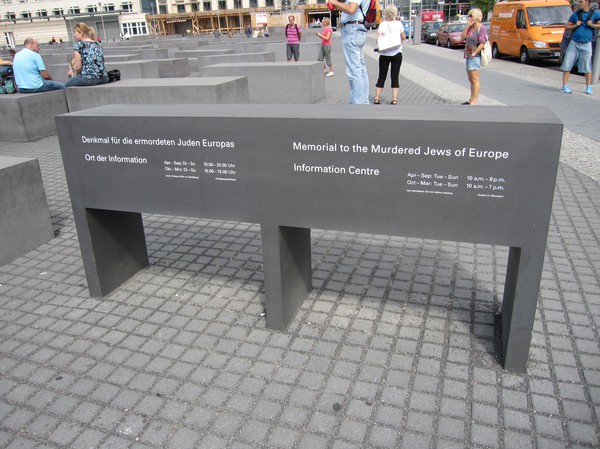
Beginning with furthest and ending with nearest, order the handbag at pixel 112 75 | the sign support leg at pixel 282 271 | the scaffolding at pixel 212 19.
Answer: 1. the scaffolding at pixel 212 19
2. the handbag at pixel 112 75
3. the sign support leg at pixel 282 271

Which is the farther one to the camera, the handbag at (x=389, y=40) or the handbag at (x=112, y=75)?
the handbag at (x=112, y=75)

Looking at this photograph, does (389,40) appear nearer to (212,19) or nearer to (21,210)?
(21,210)

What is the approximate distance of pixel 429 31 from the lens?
3969 cm

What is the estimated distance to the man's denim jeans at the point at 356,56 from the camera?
783 centimetres

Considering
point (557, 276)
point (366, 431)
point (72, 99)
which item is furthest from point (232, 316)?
point (72, 99)

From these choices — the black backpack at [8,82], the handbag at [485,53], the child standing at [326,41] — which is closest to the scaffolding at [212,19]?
the child standing at [326,41]

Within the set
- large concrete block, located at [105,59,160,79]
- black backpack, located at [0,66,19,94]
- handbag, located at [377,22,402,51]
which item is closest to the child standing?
large concrete block, located at [105,59,160,79]

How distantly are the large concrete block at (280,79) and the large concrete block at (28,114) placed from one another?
3.63m

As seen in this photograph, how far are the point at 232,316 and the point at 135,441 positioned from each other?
129 cm

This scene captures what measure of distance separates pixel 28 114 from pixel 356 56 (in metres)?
6.42

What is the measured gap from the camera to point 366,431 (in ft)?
9.16

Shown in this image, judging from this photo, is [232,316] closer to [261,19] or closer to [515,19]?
[515,19]

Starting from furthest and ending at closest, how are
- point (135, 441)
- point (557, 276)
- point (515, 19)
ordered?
1. point (515, 19)
2. point (557, 276)
3. point (135, 441)

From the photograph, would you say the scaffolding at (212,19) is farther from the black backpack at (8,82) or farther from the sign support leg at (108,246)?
the sign support leg at (108,246)
